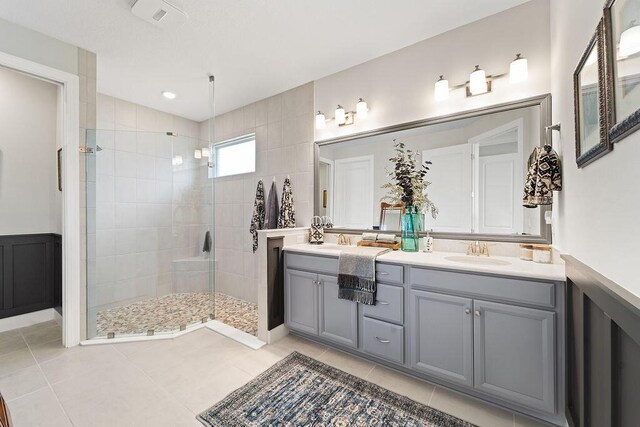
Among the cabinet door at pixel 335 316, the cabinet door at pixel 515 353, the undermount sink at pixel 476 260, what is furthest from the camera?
the cabinet door at pixel 335 316

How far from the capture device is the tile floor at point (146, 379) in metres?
1.51

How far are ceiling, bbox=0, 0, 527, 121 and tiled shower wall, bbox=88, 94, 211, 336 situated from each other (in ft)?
2.17

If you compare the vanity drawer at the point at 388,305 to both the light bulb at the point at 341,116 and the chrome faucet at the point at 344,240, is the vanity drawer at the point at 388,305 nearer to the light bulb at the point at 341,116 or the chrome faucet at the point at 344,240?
the chrome faucet at the point at 344,240

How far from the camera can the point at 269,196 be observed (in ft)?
10.3

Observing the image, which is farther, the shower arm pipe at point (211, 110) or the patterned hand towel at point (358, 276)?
the shower arm pipe at point (211, 110)

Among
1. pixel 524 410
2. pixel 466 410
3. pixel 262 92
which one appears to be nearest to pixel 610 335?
pixel 524 410

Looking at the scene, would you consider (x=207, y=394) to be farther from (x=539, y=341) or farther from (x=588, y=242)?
(x=588, y=242)

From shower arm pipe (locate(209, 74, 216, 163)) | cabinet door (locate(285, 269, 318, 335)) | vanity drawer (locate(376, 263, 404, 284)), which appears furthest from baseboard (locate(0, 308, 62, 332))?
vanity drawer (locate(376, 263, 404, 284))

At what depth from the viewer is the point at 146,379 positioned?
1836 mm

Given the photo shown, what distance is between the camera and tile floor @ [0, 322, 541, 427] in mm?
1508

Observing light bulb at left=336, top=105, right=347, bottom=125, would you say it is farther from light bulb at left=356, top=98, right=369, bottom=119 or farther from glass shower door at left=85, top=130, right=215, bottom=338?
glass shower door at left=85, top=130, right=215, bottom=338

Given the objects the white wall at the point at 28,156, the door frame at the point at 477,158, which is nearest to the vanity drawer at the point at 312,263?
the door frame at the point at 477,158

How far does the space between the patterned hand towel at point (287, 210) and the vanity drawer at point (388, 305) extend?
1.36 m

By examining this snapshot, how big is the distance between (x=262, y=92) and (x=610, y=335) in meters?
3.46
